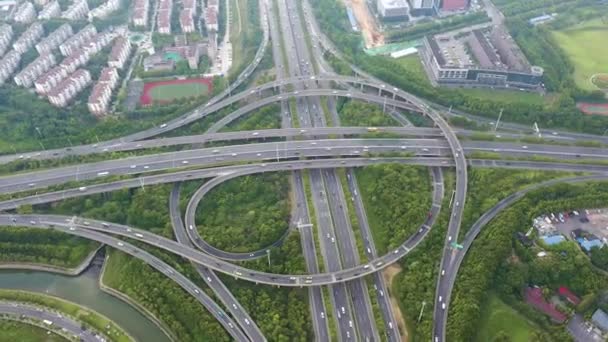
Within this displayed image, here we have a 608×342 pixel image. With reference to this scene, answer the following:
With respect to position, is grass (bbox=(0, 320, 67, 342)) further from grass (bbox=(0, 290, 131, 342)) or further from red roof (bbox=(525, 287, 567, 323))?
red roof (bbox=(525, 287, 567, 323))

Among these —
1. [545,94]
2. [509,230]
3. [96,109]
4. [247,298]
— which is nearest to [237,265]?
[247,298]

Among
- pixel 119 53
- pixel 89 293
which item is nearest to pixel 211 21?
pixel 119 53

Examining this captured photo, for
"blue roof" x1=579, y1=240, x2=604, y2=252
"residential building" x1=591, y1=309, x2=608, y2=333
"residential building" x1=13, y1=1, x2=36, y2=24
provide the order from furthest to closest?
"residential building" x1=13, y1=1, x2=36, y2=24 → "blue roof" x1=579, y1=240, x2=604, y2=252 → "residential building" x1=591, y1=309, x2=608, y2=333

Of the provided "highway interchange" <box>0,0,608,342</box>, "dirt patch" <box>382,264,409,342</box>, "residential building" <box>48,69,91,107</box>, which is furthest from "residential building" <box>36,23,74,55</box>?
"dirt patch" <box>382,264,409,342</box>

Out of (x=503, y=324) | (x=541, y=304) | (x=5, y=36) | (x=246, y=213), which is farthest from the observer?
(x=5, y=36)

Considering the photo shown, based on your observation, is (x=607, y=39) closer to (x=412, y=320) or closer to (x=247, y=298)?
(x=412, y=320)

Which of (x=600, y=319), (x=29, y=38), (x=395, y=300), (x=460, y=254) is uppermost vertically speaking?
(x=29, y=38)

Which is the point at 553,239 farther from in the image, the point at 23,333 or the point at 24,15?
the point at 24,15
